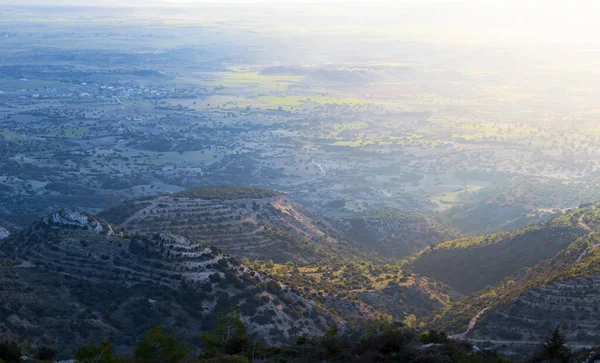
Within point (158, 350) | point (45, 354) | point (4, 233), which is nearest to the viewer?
point (158, 350)

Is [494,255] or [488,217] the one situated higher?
[494,255]

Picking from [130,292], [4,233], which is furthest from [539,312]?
[4,233]

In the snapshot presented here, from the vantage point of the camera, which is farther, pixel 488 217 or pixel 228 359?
pixel 488 217

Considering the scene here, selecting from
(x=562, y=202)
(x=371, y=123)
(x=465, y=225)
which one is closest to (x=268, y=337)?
(x=465, y=225)

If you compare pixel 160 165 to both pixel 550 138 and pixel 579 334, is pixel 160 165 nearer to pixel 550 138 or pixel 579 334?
pixel 550 138

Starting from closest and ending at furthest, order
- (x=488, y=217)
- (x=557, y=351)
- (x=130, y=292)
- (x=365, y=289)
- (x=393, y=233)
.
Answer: (x=557, y=351)
(x=130, y=292)
(x=365, y=289)
(x=393, y=233)
(x=488, y=217)

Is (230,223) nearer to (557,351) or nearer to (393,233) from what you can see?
(393,233)

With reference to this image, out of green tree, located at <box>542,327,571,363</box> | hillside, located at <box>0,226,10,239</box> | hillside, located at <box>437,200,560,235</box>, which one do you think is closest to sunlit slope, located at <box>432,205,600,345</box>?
green tree, located at <box>542,327,571,363</box>
